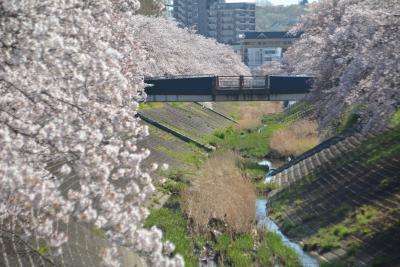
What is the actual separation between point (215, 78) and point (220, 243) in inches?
663

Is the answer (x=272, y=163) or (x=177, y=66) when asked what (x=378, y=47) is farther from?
(x=177, y=66)

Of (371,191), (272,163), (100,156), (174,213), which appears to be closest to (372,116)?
(371,191)

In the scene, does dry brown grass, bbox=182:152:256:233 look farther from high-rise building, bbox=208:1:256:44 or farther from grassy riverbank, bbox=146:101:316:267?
high-rise building, bbox=208:1:256:44

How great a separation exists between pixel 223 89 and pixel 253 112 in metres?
35.2

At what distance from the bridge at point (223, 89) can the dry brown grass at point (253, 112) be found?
20.9 meters

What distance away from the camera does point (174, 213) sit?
22062 mm

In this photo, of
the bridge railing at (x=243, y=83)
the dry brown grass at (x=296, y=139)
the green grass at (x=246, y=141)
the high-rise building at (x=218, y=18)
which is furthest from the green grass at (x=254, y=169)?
the high-rise building at (x=218, y=18)

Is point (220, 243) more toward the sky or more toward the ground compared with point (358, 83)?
more toward the ground

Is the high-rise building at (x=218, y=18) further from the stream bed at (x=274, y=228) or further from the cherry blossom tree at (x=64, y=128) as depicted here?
the cherry blossom tree at (x=64, y=128)

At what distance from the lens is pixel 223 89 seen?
1384 inches

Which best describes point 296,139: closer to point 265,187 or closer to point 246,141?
point 246,141

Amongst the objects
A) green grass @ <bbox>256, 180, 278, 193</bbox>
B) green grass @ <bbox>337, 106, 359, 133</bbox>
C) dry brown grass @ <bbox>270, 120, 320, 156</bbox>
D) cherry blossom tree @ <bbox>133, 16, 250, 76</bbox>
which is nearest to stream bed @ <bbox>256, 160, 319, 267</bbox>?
green grass @ <bbox>256, 180, 278, 193</bbox>

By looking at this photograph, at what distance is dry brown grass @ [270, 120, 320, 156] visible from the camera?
3853cm

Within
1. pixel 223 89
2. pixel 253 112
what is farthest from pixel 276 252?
pixel 253 112
